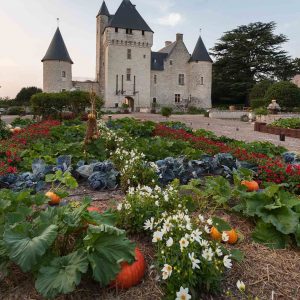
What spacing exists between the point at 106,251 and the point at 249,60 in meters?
51.0

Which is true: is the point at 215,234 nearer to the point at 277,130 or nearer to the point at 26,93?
the point at 277,130

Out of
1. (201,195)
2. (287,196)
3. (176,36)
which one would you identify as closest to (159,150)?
(201,195)

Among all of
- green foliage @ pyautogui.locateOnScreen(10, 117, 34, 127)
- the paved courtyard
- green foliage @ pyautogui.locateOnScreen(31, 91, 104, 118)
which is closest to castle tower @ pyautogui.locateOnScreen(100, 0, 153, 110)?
the paved courtyard

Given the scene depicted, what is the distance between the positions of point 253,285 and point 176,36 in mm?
47561

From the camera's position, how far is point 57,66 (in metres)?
42.1

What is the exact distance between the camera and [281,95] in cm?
2941

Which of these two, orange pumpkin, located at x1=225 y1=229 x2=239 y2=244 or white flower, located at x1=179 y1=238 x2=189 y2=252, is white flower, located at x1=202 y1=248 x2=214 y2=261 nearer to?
white flower, located at x1=179 y1=238 x2=189 y2=252

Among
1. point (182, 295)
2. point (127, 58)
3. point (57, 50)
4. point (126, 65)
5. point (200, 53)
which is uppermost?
Result: point (200, 53)

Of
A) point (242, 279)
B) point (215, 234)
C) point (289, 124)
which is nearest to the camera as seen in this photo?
point (242, 279)

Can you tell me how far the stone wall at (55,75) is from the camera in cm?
4209

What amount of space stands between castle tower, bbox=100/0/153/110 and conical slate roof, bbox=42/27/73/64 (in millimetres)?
5159

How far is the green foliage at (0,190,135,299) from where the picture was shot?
1949 mm

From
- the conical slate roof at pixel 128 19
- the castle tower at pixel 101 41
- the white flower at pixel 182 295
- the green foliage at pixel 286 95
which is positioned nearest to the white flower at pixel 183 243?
the white flower at pixel 182 295

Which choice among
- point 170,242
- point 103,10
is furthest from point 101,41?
point 170,242
